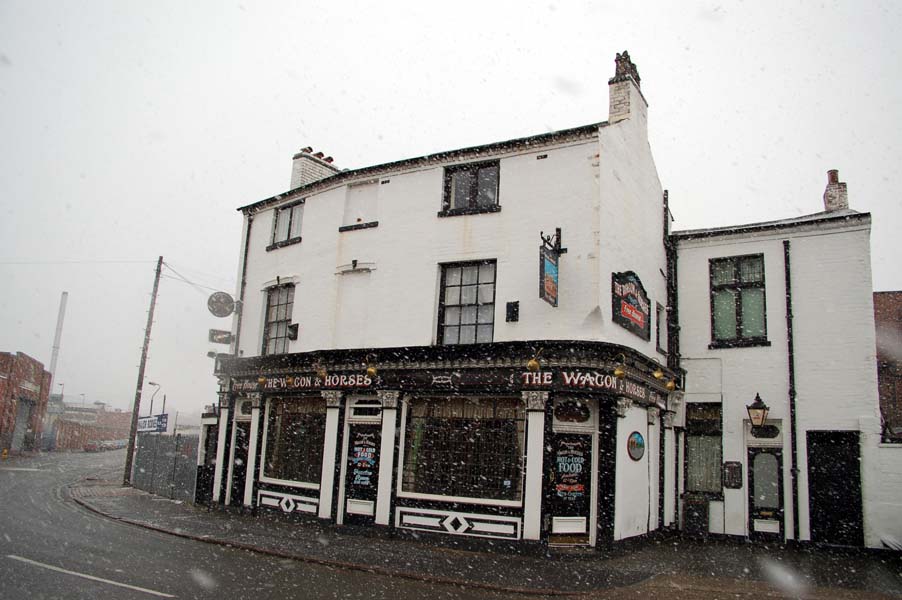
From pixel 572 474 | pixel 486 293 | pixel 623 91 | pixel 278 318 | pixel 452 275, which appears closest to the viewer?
pixel 572 474

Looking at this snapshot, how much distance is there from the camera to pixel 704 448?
60.6 feet

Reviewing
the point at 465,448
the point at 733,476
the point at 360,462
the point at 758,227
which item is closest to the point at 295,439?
the point at 360,462

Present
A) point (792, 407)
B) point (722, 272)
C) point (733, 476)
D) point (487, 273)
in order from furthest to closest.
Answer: point (722, 272)
point (733, 476)
point (792, 407)
point (487, 273)

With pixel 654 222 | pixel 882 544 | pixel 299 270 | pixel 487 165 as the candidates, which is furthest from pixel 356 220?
pixel 882 544

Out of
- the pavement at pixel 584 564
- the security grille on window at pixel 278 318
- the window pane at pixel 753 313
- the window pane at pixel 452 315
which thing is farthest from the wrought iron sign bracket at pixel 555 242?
the security grille on window at pixel 278 318

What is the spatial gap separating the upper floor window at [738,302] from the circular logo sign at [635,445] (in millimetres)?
4758

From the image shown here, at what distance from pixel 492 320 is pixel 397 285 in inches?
111

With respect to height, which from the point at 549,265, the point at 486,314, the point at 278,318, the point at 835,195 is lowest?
the point at 486,314

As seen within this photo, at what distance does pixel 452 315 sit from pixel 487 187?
332 cm

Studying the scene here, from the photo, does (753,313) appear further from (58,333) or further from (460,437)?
(58,333)

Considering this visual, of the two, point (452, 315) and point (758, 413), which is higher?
point (452, 315)

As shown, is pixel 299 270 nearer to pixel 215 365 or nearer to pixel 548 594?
pixel 215 365

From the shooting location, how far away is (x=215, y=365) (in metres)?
20.9

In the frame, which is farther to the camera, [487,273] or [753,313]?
[753,313]
